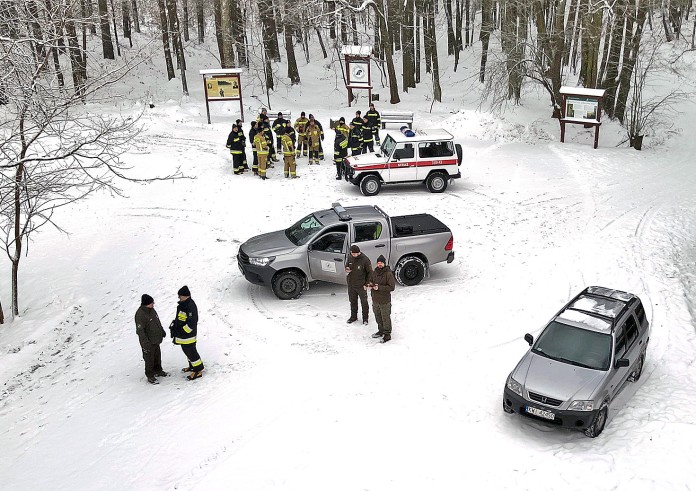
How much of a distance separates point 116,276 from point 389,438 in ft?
28.2

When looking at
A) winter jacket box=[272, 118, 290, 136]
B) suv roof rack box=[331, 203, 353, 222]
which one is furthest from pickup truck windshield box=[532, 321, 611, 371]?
winter jacket box=[272, 118, 290, 136]

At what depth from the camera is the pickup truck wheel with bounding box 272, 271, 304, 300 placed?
42.9 ft

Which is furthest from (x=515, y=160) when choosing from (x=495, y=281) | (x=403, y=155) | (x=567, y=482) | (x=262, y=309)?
(x=567, y=482)

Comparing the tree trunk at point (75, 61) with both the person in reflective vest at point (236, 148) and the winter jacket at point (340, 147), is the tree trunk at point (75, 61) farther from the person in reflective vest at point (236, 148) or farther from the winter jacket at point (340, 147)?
the winter jacket at point (340, 147)

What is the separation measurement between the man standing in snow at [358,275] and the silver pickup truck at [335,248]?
1167 mm

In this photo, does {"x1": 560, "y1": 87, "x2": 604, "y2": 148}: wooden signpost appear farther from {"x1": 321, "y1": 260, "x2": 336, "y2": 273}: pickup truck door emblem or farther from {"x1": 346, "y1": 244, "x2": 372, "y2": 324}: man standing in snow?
{"x1": 346, "y1": 244, "x2": 372, "y2": 324}: man standing in snow

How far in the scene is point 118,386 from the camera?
407 inches

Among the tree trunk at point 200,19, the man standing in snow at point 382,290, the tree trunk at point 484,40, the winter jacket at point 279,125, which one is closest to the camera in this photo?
the man standing in snow at point 382,290

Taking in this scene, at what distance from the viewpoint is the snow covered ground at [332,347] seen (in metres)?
8.34

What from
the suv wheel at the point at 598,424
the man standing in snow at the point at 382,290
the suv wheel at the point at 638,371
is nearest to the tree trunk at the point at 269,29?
the man standing in snow at the point at 382,290

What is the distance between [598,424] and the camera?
8.97m

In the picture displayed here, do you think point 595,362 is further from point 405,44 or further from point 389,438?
point 405,44

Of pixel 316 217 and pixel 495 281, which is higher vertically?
pixel 316 217

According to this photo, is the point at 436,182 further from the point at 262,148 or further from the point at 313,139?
the point at 262,148
